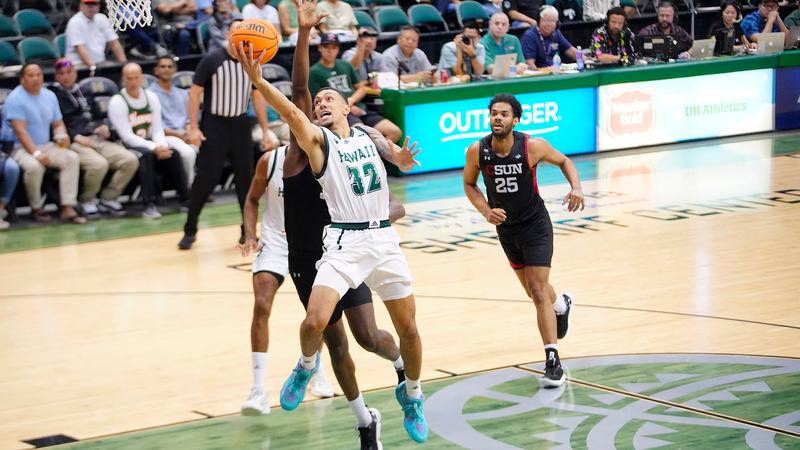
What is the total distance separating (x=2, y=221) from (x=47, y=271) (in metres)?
2.62

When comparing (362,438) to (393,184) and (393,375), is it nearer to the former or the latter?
(393,375)

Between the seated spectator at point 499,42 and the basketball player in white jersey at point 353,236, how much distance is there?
11579 mm

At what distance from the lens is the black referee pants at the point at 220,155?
12789 millimetres

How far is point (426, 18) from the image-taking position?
19.8 meters

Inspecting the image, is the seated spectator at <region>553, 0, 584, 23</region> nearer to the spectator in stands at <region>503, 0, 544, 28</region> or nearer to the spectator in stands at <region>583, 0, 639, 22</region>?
the spectator in stands at <region>583, 0, 639, 22</region>

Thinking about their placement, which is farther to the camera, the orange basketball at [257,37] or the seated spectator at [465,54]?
the seated spectator at [465,54]

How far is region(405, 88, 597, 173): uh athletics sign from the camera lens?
16688 mm

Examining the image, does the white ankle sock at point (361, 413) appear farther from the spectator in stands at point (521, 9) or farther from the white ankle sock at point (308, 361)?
the spectator in stands at point (521, 9)

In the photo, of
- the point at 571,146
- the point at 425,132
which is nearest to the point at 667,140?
the point at 571,146

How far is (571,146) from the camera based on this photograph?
17.9 meters

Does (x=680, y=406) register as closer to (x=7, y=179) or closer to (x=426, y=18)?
(x=7, y=179)

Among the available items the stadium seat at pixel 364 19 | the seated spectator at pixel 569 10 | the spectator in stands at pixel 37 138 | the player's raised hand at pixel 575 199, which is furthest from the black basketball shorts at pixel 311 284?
the seated spectator at pixel 569 10

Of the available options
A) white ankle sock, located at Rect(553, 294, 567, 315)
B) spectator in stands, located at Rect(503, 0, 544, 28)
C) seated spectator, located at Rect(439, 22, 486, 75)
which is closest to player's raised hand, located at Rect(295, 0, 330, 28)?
white ankle sock, located at Rect(553, 294, 567, 315)

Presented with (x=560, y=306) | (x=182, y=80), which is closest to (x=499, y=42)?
(x=182, y=80)
